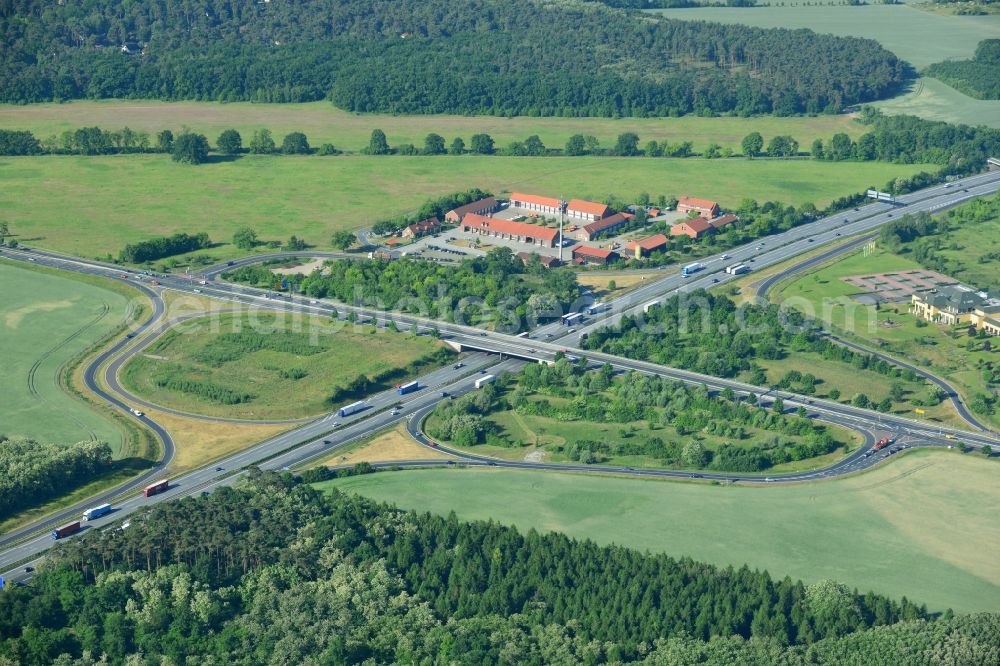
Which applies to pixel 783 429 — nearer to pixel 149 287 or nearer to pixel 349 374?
pixel 349 374

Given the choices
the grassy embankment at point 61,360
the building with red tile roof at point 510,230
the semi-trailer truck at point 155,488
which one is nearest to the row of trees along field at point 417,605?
the semi-trailer truck at point 155,488

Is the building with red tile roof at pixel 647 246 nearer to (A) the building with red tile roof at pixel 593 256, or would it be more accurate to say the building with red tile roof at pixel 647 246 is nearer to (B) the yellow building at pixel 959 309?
(A) the building with red tile roof at pixel 593 256

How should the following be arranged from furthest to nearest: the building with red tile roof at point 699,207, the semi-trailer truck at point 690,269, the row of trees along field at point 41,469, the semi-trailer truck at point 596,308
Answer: the building with red tile roof at point 699,207
the semi-trailer truck at point 690,269
the semi-trailer truck at point 596,308
the row of trees along field at point 41,469

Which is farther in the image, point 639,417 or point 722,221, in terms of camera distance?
point 722,221

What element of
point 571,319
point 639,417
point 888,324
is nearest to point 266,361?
point 571,319

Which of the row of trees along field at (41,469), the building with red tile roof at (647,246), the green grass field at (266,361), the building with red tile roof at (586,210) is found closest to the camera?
the row of trees along field at (41,469)

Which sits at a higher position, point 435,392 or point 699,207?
point 699,207

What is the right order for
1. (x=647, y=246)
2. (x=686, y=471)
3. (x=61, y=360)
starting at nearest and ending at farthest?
1. (x=686, y=471)
2. (x=61, y=360)
3. (x=647, y=246)

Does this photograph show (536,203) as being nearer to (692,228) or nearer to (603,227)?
(603,227)
